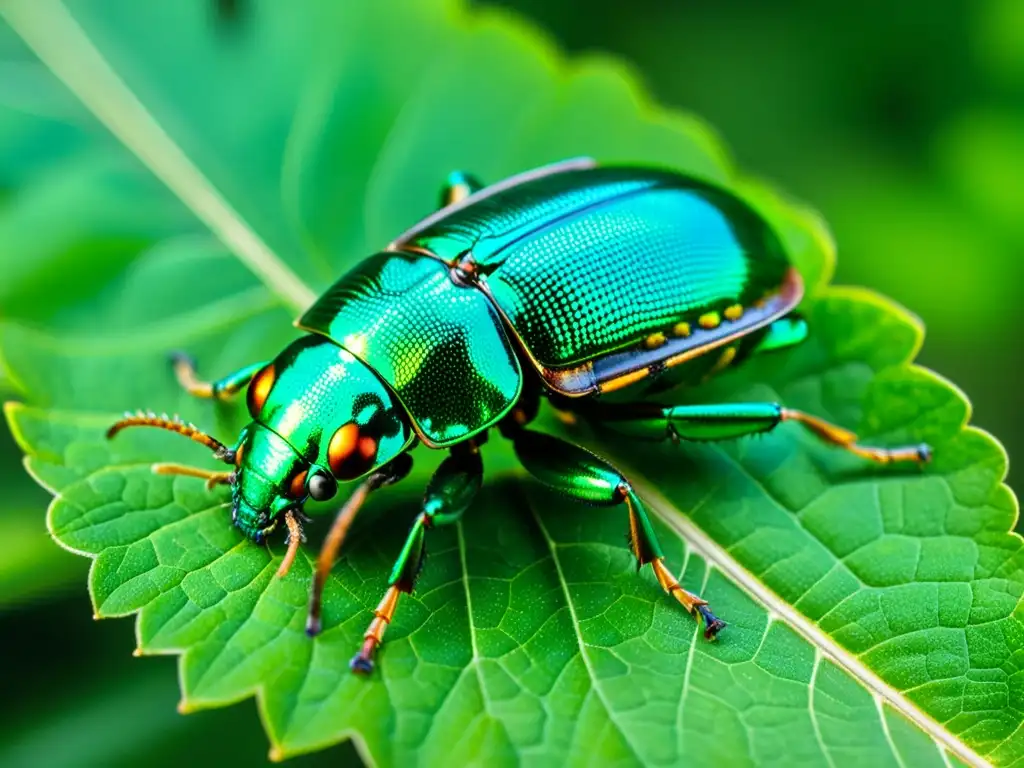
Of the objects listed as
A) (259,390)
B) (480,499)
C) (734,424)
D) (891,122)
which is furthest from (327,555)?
(891,122)

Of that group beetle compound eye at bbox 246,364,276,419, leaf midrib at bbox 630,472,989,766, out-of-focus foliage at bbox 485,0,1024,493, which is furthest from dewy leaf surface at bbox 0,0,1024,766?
out-of-focus foliage at bbox 485,0,1024,493

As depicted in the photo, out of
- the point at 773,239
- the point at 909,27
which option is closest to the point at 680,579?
the point at 773,239

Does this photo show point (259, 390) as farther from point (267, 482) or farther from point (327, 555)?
point (327, 555)

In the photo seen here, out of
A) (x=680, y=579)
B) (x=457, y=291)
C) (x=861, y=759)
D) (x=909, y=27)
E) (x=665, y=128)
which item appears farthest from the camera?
(x=909, y=27)

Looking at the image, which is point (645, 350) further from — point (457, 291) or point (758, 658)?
point (758, 658)

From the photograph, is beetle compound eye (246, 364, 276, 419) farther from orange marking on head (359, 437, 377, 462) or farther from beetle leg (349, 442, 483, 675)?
beetle leg (349, 442, 483, 675)

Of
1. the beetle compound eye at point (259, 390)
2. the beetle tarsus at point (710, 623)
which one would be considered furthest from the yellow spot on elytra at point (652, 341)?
the beetle compound eye at point (259, 390)
